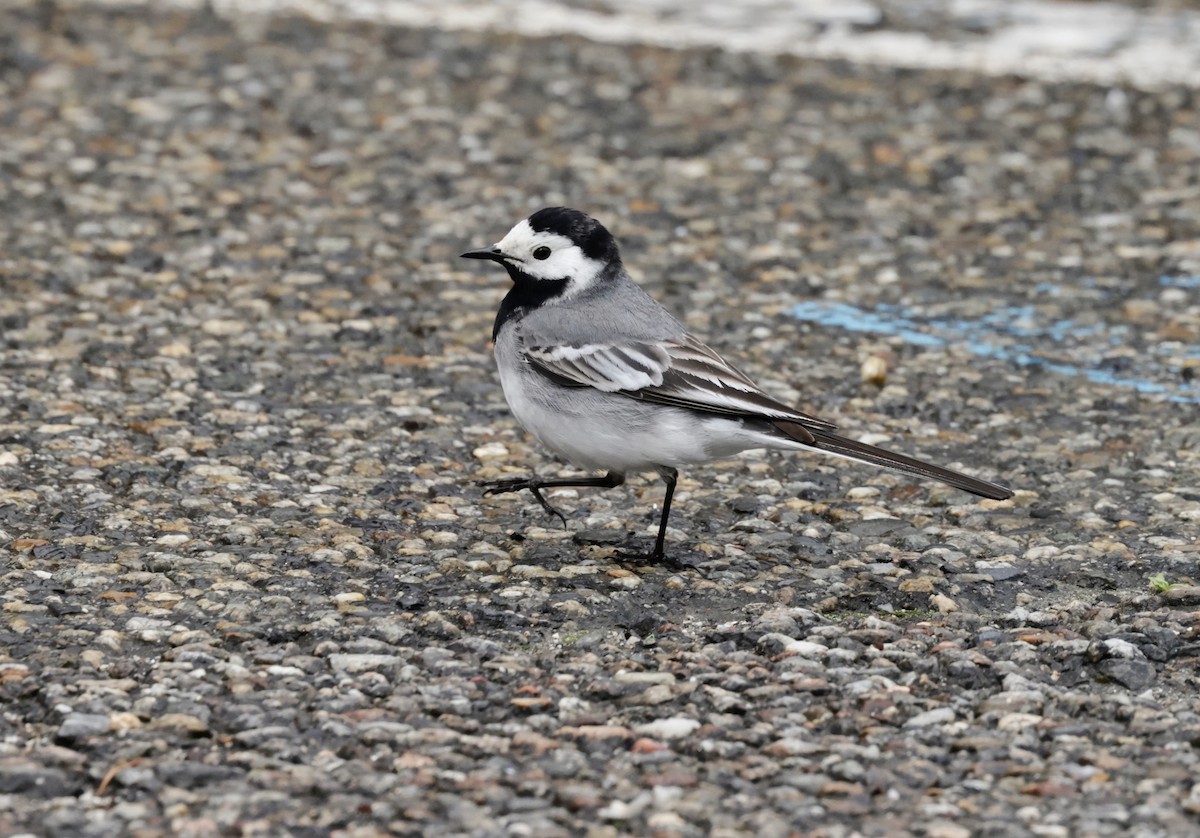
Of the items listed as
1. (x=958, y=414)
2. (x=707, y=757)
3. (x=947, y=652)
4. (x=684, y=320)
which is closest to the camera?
(x=707, y=757)

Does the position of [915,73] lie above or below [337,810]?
above

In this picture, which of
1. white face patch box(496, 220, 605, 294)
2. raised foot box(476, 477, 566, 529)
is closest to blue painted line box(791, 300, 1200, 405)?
white face patch box(496, 220, 605, 294)

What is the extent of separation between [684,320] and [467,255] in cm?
226

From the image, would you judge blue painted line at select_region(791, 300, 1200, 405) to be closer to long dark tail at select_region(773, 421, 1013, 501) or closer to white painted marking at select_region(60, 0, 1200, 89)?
long dark tail at select_region(773, 421, 1013, 501)

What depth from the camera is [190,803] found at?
4.16 metres

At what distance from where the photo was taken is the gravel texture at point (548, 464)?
443cm

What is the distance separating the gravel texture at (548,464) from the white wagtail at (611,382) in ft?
1.42

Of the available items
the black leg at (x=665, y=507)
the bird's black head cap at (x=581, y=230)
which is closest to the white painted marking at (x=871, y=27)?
the bird's black head cap at (x=581, y=230)

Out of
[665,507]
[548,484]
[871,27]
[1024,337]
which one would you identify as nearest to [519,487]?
[548,484]

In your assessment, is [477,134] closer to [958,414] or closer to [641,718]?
[958,414]

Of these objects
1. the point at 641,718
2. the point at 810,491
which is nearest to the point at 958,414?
the point at 810,491

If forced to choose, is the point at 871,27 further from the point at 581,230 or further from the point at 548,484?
the point at 548,484

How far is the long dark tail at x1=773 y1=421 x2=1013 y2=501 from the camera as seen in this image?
560 centimetres

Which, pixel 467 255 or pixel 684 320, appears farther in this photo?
pixel 684 320
